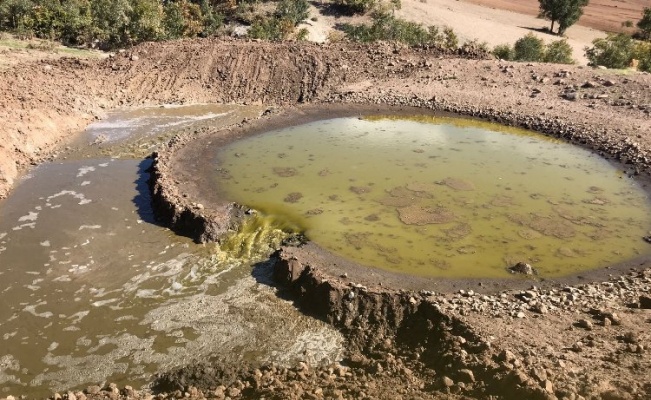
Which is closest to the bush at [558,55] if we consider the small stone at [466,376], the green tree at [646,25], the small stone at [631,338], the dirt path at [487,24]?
the dirt path at [487,24]

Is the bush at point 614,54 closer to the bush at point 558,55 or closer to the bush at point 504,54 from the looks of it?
the bush at point 558,55

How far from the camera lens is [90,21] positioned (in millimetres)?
23828

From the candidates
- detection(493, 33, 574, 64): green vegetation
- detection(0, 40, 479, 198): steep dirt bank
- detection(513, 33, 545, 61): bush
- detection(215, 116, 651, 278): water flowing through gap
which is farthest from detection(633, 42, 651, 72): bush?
detection(0, 40, 479, 198): steep dirt bank

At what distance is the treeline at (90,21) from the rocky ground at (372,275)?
2.66 metres

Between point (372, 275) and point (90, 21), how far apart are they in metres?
21.0

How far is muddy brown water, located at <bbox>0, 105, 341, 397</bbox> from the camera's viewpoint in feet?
26.7

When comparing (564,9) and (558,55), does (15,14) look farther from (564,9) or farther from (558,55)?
(564,9)

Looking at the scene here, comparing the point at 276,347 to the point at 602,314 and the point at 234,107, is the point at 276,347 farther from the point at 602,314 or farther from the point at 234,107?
the point at 234,107

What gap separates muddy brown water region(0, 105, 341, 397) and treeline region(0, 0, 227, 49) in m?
12.6

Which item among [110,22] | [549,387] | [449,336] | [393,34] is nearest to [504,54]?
[393,34]

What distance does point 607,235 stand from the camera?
11156 mm

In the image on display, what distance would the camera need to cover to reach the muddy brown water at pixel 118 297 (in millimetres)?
8125

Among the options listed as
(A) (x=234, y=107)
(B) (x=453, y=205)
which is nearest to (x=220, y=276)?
(B) (x=453, y=205)

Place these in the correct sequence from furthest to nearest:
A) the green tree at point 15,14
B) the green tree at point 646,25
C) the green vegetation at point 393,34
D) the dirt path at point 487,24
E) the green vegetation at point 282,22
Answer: the green tree at point 646,25
the dirt path at point 487,24
the green vegetation at point 393,34
the green vegetation at point 282,22
the green tree at point 15,14
